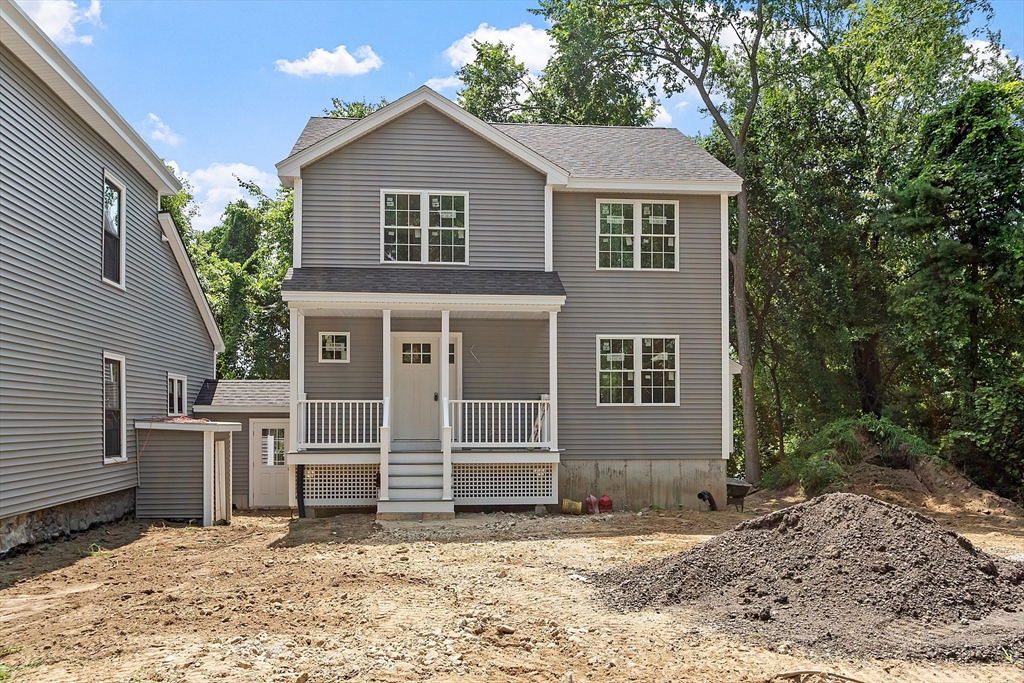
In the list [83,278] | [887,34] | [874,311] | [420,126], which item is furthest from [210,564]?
[887,34]

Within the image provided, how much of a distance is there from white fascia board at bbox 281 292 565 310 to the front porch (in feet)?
0.11

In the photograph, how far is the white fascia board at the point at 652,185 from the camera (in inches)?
627

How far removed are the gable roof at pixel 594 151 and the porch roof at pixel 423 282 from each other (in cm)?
188

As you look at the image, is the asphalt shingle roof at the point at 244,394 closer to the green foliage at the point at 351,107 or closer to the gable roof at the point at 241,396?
the gable roof at the point at 241,396

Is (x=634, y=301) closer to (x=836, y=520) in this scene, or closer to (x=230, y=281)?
(x=836, y=520)

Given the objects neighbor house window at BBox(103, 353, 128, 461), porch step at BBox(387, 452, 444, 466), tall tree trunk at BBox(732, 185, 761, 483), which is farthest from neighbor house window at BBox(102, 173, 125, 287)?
tall tree trunk at BBox(732, 185, 761, 483)

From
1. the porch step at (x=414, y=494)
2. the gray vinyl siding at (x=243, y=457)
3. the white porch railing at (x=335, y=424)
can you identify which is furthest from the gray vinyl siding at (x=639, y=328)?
the gray vinyl siding at (x=243, y=457)

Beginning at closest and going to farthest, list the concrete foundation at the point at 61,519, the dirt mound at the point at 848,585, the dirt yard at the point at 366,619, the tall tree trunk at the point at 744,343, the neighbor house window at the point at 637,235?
1. the dirt yard at the point at 366,619
2. the dirt mound at the point at 848,585
3. the concrete foundation at the point at 61,519
4. the neighbor house window at the point at 637,235
5. the tall tree trunk at the point at 744,343

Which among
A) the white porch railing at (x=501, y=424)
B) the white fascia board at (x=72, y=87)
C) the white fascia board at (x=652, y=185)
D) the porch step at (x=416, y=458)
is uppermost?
the white fascia board at (x=72, y=87)

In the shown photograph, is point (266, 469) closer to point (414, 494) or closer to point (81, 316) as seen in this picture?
point (414, 494)

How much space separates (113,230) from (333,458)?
5272 millimetres

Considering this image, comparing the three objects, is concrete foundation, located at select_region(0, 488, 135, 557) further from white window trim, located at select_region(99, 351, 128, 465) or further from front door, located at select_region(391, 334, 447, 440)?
front door, located at select_region(391, 334, 447, 440)

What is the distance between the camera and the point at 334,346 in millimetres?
15828

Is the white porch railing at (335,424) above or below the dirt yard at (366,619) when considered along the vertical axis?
above
